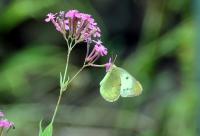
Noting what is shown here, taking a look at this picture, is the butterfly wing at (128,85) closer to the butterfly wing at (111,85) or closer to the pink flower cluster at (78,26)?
the butterfly wing at (111,85)

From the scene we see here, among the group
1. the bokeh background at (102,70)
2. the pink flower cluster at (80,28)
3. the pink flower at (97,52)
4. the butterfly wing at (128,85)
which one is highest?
the pink flower cluster at (80,28)

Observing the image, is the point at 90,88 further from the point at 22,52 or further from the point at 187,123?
the point at 187,123

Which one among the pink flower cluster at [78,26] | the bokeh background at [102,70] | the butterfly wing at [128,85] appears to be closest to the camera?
the pink flower cluster at [78,26]

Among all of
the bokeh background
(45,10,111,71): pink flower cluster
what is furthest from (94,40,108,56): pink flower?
the bokeh background

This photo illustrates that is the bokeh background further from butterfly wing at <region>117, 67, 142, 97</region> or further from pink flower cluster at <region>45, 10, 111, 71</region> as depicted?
pink flower cluster at <region>45, 10, 111, 71</region>

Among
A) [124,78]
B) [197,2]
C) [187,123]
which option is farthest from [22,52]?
[124,78]

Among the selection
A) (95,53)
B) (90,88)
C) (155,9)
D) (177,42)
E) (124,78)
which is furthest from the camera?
(90,88)

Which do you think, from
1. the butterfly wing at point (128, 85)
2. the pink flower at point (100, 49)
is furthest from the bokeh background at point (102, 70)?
the pink flower at point (100, 49)

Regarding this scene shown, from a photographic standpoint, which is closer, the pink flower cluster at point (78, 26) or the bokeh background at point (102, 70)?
the pink flower cluster at point (78, 26)
